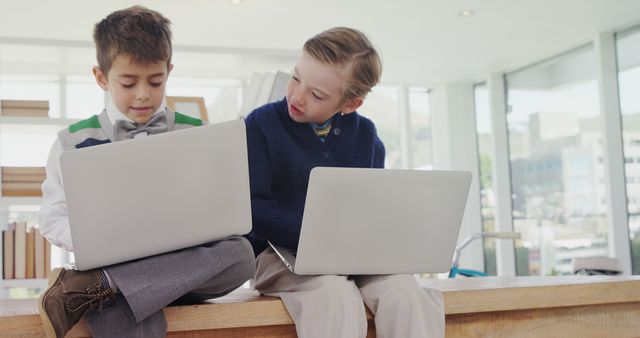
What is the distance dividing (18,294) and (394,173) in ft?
16.3

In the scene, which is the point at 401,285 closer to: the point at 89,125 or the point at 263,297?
the point at 263,297

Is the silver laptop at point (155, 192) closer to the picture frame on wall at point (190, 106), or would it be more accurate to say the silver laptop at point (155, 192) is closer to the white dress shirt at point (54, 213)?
the white dress shirt at point (54, 213)

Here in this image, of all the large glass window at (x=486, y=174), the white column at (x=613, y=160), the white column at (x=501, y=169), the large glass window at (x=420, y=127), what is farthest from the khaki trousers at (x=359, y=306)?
the large glass window at (x=420, y=127)

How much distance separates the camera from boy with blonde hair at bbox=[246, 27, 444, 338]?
4.33 feet

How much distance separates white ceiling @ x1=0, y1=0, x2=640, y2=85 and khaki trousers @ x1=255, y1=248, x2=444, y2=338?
342 cm

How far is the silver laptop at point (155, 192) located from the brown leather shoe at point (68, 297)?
3 cm

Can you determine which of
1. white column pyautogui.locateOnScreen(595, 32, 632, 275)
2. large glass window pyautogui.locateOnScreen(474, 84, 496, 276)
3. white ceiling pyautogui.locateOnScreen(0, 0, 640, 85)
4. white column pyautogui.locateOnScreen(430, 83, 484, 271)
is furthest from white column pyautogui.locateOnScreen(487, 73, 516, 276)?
white column pyautogui.locateOnScreen(595, 32, 632, 275)

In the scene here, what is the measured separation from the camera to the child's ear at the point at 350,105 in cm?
175

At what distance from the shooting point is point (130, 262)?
1.22 meters

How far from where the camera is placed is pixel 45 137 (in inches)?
137

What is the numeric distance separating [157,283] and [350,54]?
785 mm

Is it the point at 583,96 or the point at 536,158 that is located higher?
the point at 583,96

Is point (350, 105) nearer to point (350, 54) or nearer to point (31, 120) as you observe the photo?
point (350, 54)

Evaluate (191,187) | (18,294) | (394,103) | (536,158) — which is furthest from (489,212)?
(191,187)
